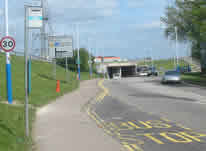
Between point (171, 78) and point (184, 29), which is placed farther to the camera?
point (184, 29)

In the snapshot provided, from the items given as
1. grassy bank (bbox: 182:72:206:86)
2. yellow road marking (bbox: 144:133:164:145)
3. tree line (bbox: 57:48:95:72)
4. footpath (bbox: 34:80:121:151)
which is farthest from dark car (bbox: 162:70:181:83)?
tree line (bbox: 57:48:95:72)

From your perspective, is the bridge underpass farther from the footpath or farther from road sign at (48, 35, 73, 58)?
the footpath

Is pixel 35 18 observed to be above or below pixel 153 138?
above

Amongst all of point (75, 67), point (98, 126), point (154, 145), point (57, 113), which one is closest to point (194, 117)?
point (98, 126)

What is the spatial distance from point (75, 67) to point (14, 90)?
56343 millimetres

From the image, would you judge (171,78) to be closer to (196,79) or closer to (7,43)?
(196,79)

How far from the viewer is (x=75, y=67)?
7675 centimetres

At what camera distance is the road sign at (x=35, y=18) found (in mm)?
8617

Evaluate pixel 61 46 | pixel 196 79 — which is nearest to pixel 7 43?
pixel 61 46

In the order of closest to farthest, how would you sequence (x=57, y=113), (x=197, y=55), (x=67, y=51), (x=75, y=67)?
(x=57, y=113) → (x=67, y=51) → (x=197, y=55) → (x=75, y=67)

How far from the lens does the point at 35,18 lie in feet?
28.3

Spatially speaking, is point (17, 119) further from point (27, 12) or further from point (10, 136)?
point (27, 12)

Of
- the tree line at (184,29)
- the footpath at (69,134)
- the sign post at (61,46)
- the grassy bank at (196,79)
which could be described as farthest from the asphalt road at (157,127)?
the tree line at (184,29)

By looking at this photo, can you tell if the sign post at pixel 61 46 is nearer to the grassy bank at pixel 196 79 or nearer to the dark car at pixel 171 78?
the dark car at pixel 171 78
